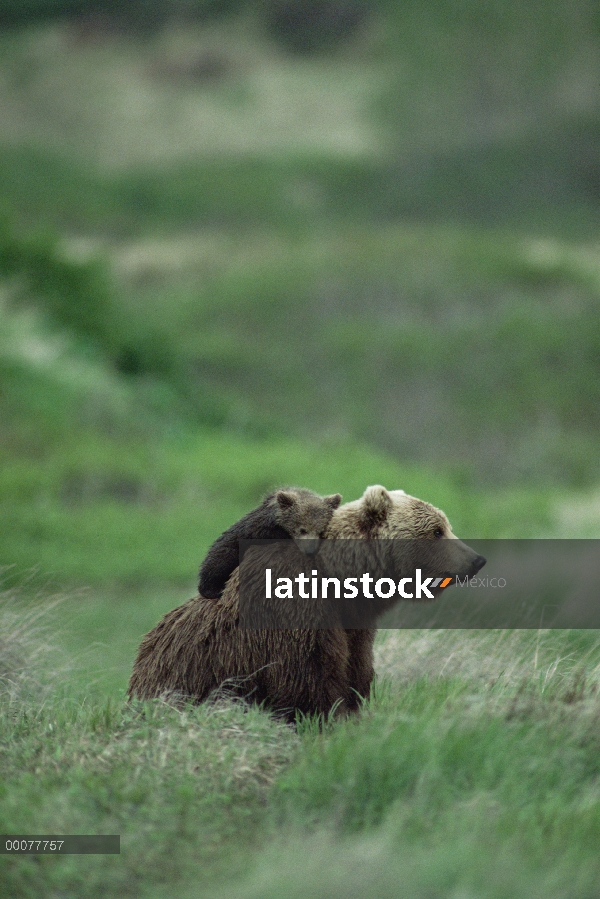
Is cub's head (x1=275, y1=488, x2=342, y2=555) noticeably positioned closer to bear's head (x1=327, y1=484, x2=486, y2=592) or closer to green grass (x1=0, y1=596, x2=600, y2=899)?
bear's head (x1=327, y1=484, x2=486, y2=592)

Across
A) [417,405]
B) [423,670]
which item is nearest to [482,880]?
[423,670]

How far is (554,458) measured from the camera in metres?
31.1

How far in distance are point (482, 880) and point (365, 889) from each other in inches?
17.4

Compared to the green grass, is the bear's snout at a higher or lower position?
higher

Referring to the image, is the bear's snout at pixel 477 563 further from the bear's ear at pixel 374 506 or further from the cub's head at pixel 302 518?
the cub's head at pixel 302 518

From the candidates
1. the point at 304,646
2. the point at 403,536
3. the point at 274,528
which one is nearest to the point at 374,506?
the point at 403,536

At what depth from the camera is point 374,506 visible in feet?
16.0

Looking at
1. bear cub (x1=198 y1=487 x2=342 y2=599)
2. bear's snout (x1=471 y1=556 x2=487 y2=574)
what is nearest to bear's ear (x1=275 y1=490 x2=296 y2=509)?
bear cub (x1=198 y1=487 x2=342 y2=599)

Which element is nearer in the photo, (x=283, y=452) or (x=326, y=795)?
(x=326, y=795)

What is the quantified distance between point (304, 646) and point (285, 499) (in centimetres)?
71

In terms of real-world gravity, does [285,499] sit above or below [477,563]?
above

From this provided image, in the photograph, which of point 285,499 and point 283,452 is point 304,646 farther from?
point 283,452

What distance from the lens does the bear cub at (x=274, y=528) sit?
4840mm

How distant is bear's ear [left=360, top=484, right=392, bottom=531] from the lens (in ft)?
15.9
